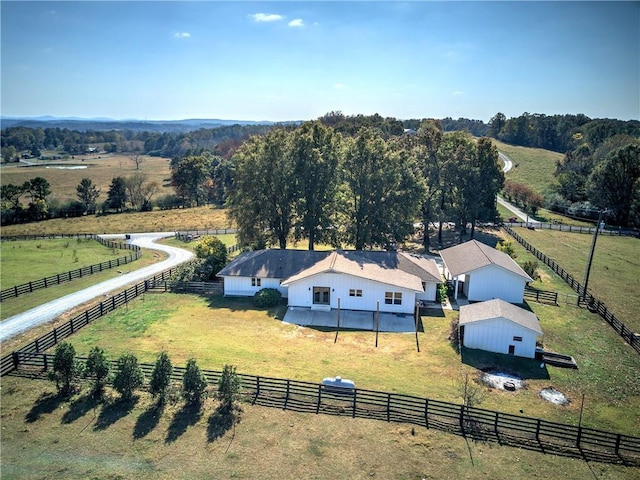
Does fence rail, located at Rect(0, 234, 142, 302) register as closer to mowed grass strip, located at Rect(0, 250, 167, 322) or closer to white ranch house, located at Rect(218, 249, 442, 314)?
mowed grass strip, located at Rect(0, 250, 167, 322)

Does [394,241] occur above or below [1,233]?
above

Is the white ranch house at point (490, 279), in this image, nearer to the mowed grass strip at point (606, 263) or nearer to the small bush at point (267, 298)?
the mowed grass strip at point (606, 263)

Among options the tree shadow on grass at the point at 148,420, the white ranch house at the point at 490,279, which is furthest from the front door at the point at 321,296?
the tree shadow on grass at the point at 148,420

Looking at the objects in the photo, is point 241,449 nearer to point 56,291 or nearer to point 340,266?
point 340,266

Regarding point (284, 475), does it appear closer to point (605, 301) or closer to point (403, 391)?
point (403, 391)

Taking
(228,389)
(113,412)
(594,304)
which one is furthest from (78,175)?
(594,304)

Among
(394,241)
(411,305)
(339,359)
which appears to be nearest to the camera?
(339,359)

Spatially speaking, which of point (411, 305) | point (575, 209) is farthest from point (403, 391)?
point (575, 209)
